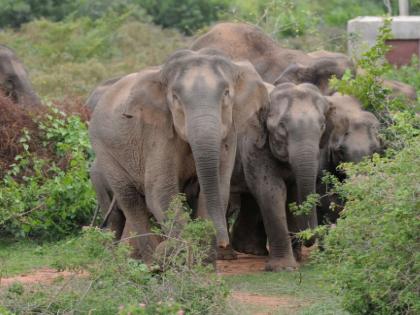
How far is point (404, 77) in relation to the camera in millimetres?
18062

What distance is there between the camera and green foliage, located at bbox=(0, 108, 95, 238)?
1284 centimetres

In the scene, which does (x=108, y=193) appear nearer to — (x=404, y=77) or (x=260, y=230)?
(x=260, y=230)

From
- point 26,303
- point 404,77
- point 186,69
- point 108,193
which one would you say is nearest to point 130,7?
point 404,77

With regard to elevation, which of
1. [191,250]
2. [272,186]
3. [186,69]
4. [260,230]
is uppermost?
[186,69]

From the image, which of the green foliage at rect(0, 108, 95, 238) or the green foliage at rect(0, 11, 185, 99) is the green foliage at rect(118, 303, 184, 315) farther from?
the green foliage at rect(0, 11, 185, 99)

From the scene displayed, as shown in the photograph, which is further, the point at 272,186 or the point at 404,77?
the point at 404,77

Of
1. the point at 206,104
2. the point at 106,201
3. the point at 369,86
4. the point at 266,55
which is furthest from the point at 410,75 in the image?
the point at 206,104

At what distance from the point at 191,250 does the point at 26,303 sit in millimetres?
1102

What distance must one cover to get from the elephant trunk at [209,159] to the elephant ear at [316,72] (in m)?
3.76

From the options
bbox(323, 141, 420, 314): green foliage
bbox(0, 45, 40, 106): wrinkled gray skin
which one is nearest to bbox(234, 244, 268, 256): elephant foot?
bbox(0, 45, 40, 106): wrinkled gray skin

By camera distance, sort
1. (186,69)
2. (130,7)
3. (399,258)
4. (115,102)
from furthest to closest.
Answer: (130,7)
(115,102)
(186,69)
(399,258)

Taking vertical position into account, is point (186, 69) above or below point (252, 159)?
above

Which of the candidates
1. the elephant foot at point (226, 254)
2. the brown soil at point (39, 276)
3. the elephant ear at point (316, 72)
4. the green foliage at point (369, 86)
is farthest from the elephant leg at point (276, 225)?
the elephant ear at point (316, 72)

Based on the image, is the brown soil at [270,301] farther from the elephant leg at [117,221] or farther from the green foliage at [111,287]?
the elephant leg at [117,221]
